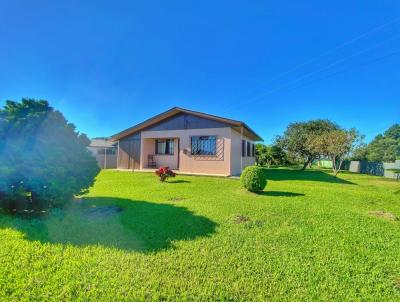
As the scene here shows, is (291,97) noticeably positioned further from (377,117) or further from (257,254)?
(257,254)

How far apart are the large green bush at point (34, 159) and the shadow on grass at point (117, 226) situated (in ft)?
1.51

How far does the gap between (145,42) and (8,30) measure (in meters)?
5.73

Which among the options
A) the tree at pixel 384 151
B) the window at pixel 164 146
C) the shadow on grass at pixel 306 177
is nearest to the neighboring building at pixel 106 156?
the window at pixel 164 146

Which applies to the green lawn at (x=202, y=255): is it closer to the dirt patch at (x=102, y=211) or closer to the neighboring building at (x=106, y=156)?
the dirt patch at (x=102, y=211)

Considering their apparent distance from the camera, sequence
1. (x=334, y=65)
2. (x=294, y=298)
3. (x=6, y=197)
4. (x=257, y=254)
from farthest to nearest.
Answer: (x=334, y=65) → (x=6, y=197) → (x=257, y=254) → (x=294, y=298)

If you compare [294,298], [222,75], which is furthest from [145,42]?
[294,298]

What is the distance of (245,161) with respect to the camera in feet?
62.5

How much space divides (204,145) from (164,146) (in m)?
4.40

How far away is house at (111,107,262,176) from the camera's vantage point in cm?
1420

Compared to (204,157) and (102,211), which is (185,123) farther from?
(102,211)

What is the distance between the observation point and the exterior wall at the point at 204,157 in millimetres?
14016

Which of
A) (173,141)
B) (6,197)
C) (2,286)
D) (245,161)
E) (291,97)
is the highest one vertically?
(291,97)

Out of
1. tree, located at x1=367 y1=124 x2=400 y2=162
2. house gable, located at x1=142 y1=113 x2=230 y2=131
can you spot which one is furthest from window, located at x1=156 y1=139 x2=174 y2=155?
tree, located at x1=367 y1=124 x2=400 y2=162

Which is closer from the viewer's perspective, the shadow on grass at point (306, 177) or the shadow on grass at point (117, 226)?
the shadow on grass at point (117, 226)
